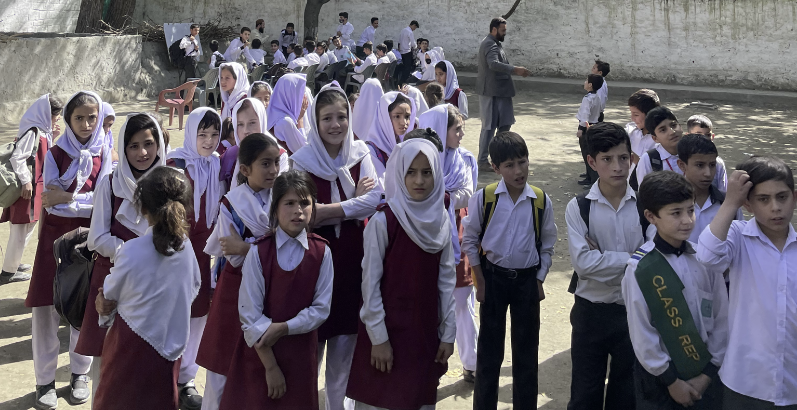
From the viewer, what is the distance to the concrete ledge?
14.6 m

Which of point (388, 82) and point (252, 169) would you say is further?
point (388, 82)

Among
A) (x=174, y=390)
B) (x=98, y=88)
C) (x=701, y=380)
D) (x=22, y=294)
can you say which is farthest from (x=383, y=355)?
(x=98, y=88)

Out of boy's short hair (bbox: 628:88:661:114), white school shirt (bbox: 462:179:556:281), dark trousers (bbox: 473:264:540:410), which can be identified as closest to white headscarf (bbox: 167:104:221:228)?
white school shirt (bbox: 462:179:556:281)

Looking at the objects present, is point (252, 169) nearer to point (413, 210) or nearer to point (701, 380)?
point (413, 210)

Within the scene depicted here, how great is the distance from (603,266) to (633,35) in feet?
50.5

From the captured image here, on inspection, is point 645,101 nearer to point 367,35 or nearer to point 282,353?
point 282,353

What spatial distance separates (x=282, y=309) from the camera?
2.73m

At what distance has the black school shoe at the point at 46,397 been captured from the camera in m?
3.61

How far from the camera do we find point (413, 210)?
2.84 metres

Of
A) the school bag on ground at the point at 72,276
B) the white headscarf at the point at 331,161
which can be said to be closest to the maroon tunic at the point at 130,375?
the school bag on ground at the point at 72,276

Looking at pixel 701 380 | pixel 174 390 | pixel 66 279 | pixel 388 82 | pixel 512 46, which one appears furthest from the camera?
pixel 512 46

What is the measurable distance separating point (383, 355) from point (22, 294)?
337cm

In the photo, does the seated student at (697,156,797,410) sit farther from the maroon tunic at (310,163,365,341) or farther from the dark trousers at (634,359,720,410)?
the maroon tunic at (310,163,365,341)

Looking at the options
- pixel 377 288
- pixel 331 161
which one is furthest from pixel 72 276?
pixel 377 288
